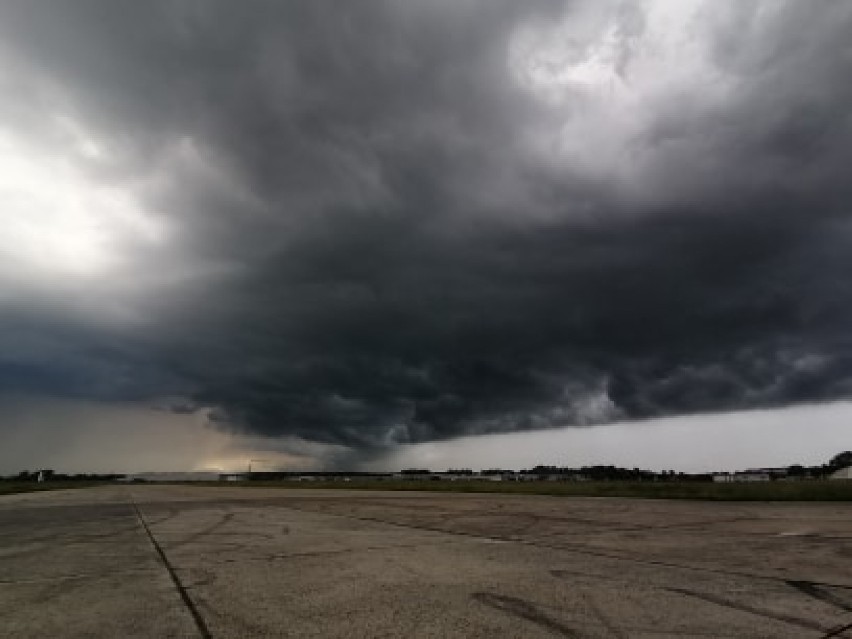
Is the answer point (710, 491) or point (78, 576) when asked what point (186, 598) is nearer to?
point (78, 576)

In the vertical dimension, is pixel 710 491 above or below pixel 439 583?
above

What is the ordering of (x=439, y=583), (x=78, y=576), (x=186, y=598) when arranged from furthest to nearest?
1. (x=78, y=576)
2. (x=439, y=583)
3. (x=186, y=598)

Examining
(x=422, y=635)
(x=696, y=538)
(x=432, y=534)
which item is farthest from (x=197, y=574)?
(x=696, y=538)

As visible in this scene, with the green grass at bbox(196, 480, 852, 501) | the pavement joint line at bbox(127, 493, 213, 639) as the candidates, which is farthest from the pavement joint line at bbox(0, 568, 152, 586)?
the green grass at bbox(196, 480, 852, 501)

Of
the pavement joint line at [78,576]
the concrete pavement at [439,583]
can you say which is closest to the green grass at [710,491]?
the concrete pavement at [439,583]

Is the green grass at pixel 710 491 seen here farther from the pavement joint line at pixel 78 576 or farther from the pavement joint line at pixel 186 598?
the pavement joint line at pixel 78 576

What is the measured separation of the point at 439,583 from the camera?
9250 millimetres

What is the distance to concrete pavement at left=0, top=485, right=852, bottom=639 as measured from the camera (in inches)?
270

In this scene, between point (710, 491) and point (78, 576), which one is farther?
point (710, 491)

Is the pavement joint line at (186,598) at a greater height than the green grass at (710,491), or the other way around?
the green grass at (710,491)

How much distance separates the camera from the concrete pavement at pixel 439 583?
6.85 m

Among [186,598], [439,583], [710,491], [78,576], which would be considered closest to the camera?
[186,598]

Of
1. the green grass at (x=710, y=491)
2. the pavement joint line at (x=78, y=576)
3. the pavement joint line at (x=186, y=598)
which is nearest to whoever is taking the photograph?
the pavement joint line at (x=186, y=598)

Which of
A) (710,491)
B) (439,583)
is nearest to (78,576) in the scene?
(439,583)
